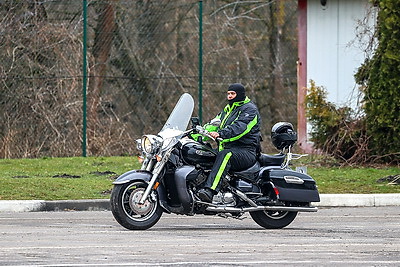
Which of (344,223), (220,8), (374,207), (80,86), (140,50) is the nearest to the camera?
(344,223)

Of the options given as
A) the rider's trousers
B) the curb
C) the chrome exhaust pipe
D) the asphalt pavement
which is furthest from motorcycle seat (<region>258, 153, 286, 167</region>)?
the curb

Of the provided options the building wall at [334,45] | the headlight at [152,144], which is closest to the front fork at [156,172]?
the headlight at [152,144]

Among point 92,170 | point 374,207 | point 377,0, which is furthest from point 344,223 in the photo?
point 377,0

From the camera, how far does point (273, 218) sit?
13.3 m

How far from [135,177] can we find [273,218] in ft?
5.84

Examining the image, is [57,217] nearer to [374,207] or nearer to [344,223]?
[344,223]

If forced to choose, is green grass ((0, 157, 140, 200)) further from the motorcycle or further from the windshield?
the motorcycle

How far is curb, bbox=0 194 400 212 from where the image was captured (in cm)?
1572

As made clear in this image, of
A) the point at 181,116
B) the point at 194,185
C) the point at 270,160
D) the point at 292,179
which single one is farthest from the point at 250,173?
the point at 181,116

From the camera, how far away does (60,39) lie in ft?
79.4

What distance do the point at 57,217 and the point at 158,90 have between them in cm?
1069

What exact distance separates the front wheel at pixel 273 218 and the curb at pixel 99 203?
3.29m

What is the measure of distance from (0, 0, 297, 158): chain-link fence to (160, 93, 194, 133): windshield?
9898 millimetres

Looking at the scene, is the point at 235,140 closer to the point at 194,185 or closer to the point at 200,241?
the point at 194,185
